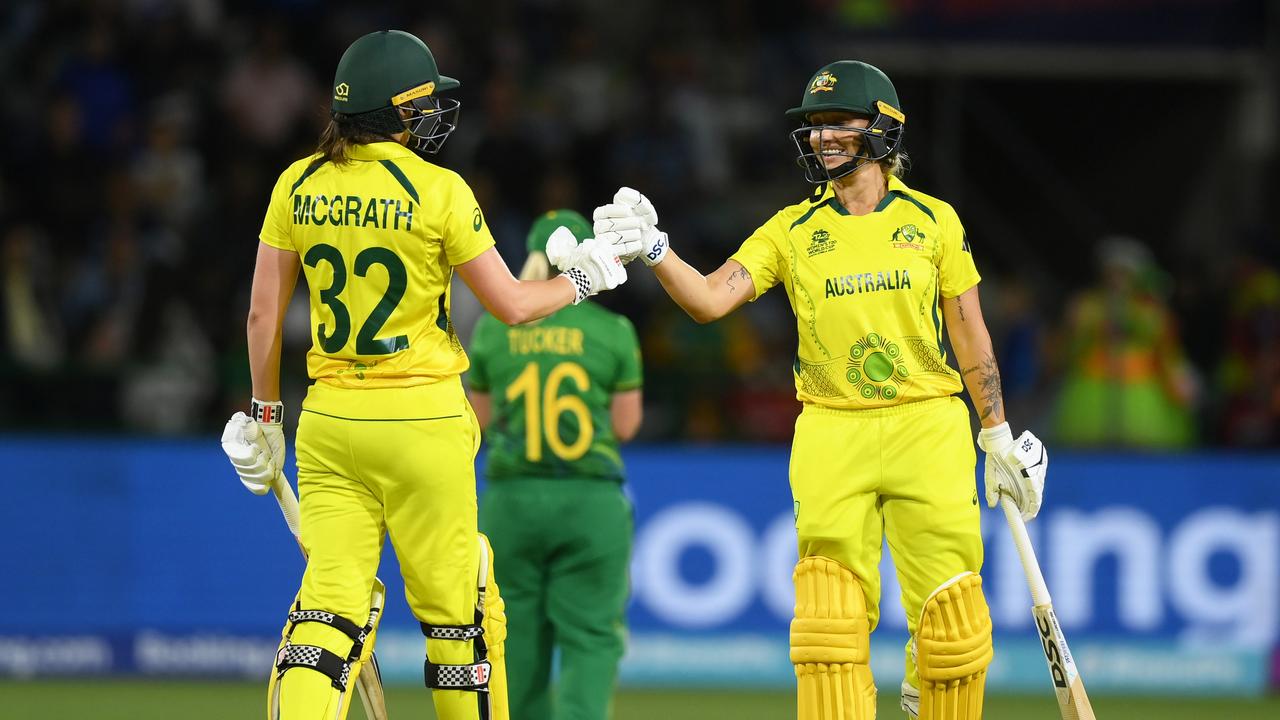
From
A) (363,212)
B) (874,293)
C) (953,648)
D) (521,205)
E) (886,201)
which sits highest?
(521,205)

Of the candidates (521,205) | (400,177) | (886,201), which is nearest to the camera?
(400,177)

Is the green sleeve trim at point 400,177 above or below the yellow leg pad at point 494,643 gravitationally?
above

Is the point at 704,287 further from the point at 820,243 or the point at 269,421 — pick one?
the point at 269,421

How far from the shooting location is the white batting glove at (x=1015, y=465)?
640 cm

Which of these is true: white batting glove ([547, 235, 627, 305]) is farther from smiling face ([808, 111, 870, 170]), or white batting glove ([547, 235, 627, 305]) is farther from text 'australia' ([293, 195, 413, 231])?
smiling face ([808, 111, 870, 170])

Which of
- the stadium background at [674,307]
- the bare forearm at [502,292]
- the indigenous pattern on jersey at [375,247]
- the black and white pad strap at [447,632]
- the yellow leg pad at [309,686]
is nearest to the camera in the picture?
the yellow leg pad at [309,686]

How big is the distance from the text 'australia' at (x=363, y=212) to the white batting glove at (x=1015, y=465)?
88.7 inches

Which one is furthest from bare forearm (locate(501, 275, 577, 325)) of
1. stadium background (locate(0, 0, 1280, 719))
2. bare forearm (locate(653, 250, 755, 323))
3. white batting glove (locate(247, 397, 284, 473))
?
stadium background (locate(0, 0, 1280, 719))

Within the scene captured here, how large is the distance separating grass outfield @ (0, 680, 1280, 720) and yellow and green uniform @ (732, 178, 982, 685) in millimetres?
3549

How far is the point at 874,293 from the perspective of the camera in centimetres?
611

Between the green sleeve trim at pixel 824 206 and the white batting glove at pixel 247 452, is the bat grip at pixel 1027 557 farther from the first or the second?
the white batting glove at pixel 247 452

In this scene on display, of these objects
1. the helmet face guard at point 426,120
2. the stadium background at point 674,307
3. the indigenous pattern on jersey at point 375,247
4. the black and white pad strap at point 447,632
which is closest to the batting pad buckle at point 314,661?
the black and white pad strap at point 447,632

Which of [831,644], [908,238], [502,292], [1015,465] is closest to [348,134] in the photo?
[502,292]

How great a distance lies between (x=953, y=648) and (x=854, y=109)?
1.90 m
